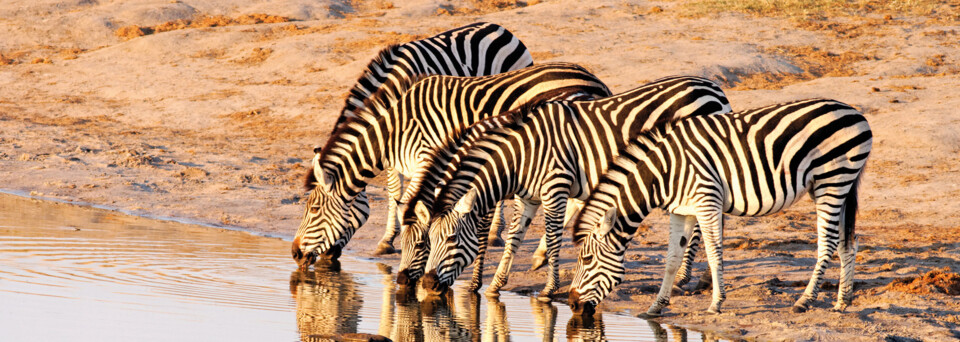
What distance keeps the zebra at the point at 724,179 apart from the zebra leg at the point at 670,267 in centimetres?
1

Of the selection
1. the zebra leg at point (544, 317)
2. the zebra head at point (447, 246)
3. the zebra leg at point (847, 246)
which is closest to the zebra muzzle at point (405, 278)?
the zebra head at point (447, 246)

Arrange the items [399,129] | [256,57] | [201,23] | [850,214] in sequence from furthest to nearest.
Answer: [201,23]
[256,57]
[399,129]
[850,214]

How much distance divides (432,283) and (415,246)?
0.40 meters

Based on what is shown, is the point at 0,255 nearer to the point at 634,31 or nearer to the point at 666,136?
the point at 666,136

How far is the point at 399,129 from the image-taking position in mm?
9500

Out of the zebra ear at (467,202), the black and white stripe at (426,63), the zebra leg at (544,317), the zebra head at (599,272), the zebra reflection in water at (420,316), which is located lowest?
the zebra leg at (544,317)

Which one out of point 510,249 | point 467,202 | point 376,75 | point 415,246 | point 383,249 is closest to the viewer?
point 467,202

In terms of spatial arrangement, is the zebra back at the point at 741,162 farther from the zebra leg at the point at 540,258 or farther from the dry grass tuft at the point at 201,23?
the dry grass tuft at the point at 201,23

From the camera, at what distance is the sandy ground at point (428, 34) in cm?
922

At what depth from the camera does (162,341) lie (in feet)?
21.9

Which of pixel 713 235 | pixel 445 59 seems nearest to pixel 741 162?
pixel 713 235

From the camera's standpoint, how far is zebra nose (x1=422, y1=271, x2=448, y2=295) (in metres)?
8.34

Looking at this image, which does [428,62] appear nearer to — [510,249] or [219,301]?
[510,249]

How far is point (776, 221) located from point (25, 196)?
9.16m
